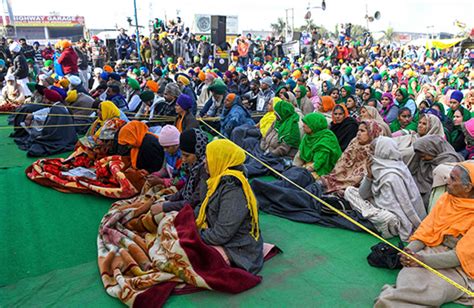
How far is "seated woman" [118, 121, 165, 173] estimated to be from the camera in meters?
4.23

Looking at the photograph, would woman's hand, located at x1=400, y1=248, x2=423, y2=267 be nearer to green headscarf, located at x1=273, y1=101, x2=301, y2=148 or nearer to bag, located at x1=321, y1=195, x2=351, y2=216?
bag, located at x1=321, y1=195, x2=351, y2=216

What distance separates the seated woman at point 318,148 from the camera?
15.3ft

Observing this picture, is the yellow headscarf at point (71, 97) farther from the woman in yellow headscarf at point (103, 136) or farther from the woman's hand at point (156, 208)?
the woman's hand at point (156, 208)

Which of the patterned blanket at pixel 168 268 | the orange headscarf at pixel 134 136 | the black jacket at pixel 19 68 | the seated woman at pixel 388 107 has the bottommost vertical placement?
the patterned blanket at pixel 168 268

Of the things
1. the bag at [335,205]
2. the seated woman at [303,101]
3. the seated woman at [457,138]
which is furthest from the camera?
the seated woman at [303,101]

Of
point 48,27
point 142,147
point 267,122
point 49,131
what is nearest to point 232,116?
point 267,122

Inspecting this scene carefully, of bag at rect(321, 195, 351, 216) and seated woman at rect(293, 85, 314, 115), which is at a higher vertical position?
seated woman at rect(293, 85, 314, 115)

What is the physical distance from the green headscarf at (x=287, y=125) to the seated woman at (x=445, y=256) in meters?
3.00

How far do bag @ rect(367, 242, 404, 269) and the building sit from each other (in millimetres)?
48276

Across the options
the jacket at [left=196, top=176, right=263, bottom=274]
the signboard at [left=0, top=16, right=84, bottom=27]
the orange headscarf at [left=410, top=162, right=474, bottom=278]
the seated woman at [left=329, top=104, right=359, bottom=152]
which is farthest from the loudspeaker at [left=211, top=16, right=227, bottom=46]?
the signboard at [left=0, top=16, right=84, bottom=27]

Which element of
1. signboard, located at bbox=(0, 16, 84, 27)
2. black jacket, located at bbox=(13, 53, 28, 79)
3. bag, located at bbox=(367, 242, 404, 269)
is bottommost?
bag, located at bbox=(367, 242, 404, 269)

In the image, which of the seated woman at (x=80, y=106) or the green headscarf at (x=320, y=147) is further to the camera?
the seated woman at (x=80, y=106)

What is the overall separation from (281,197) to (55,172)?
106 inches

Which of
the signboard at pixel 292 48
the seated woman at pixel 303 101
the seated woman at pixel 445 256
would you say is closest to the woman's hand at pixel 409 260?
the seated woman at pixel 445 256
